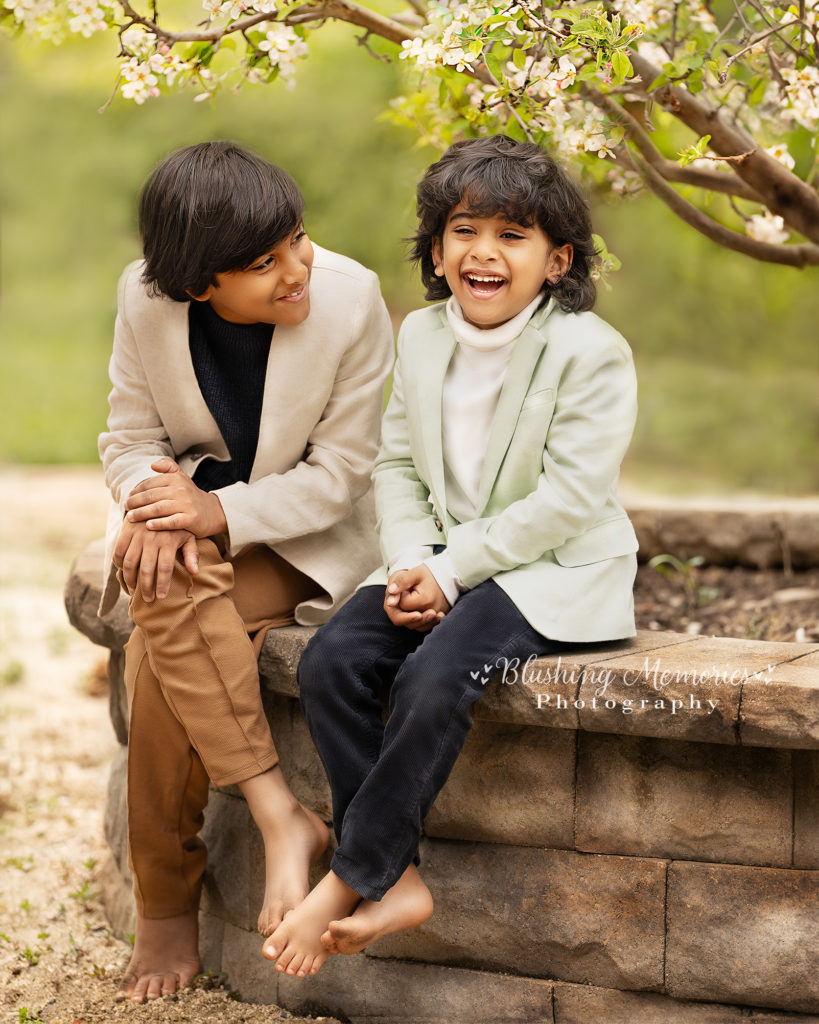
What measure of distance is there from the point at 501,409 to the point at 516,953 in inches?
35.6

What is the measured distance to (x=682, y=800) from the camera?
1.81m

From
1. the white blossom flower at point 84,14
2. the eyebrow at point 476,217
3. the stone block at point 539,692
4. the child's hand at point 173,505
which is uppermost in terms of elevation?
the white blossom flower at point 84,14

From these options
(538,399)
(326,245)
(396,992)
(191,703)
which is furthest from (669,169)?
(326,245)

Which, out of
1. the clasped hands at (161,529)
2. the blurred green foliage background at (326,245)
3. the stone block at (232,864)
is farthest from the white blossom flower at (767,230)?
the blurred green foliage background at (326,245)

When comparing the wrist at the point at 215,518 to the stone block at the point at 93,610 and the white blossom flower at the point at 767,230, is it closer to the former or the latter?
the stone block at the point at 93,610

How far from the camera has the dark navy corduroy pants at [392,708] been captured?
5.75ft

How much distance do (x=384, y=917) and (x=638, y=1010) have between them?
0.45m

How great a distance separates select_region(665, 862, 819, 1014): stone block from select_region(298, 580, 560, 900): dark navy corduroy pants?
0.42 meters

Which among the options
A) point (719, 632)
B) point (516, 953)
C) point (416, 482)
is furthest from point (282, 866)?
point (719, 632)

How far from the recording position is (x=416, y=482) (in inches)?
84.0

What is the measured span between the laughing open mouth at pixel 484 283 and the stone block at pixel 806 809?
0.90 metres

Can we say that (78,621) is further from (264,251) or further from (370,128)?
(370,128)

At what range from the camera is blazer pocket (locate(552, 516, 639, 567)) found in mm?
1953

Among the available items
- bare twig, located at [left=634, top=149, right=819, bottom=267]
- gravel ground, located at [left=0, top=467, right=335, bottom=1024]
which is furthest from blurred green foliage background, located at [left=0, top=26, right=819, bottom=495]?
bare twig, located at [left=634, top=149, right=819, bottom=267]
